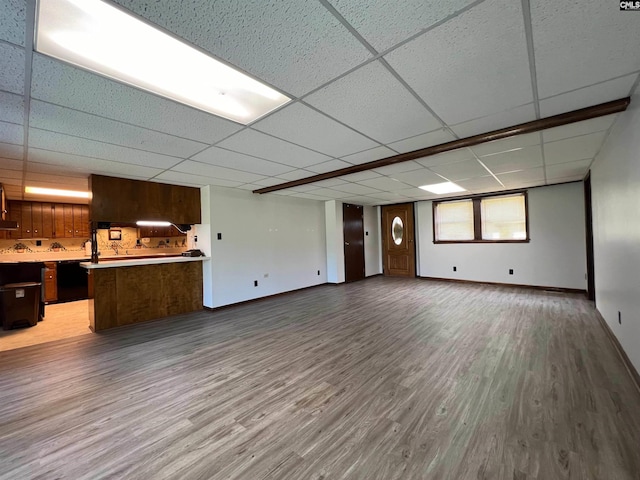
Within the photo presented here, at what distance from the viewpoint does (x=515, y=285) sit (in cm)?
596

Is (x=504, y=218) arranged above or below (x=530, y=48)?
below

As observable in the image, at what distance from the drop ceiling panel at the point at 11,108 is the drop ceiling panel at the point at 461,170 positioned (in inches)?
168

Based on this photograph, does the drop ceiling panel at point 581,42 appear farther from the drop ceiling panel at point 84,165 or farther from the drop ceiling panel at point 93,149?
the drop ceiling panel at point 84,165

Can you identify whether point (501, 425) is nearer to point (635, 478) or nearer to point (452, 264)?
point (635, 478)

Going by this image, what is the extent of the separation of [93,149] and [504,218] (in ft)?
24.8

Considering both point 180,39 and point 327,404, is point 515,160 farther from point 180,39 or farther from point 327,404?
point 180,39

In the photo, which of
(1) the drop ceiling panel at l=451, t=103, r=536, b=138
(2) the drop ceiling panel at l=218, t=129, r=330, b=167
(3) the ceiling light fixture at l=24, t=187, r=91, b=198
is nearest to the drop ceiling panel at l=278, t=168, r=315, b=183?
(2) the drop ceiling panel at l=218, t=129, r=330, b=167

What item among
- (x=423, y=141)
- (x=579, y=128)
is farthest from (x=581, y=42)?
(x=579, y=128)

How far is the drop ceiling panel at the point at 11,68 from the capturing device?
4.57ft

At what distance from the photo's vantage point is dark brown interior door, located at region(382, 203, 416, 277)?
7.64 metres

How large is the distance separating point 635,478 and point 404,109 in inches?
100

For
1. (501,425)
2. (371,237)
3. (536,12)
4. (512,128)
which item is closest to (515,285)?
(371,237)

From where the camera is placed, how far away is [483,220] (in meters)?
6.43

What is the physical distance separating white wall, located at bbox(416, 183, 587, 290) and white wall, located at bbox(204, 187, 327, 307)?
3.79m
